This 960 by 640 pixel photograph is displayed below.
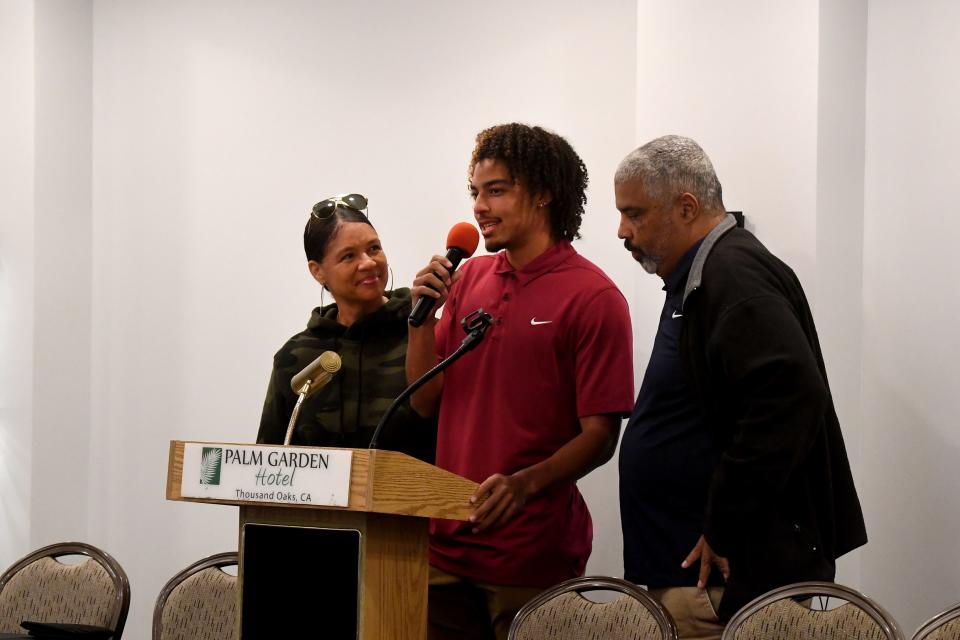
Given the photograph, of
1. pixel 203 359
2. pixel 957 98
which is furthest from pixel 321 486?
pixel 203 359

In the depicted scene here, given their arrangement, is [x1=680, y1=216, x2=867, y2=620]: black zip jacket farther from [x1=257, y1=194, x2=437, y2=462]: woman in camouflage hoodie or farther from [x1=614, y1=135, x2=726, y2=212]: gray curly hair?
[x1=257, y1=194, x2=437, y2=462]: woman in camouflage hoodie

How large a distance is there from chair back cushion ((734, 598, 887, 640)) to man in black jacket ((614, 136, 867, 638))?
78mm

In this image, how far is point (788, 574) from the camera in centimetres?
240

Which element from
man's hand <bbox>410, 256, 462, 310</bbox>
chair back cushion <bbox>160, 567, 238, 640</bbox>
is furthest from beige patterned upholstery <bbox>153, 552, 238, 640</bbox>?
man's hand <bbox>410, 256, 462, 310</bbox>

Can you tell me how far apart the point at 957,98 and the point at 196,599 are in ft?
8.20

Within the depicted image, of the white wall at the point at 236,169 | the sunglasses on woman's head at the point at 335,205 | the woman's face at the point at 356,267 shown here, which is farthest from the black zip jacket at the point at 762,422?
the white wall at the point at 236,169

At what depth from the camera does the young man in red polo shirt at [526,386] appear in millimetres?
2777

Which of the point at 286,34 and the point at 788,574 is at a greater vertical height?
the point at 286,34

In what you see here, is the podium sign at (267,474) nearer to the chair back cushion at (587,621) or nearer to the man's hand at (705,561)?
the chair back cushion at (587,621)

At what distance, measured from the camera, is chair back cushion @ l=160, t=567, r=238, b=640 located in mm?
3012

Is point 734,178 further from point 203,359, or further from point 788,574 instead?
point 203,359

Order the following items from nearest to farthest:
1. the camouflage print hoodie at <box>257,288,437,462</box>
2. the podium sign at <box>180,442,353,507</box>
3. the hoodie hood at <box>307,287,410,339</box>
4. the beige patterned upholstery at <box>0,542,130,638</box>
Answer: the podium sign at <box>180,442,353,507</box> < the beige patterned upholstery at <box>0,542,130,638</box> < the camouflage print hoodie at <box>257,288,437,462</box> < the hoodie hood at <box>307,287,410,339</box>

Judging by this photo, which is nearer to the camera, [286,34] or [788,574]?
[788,574]

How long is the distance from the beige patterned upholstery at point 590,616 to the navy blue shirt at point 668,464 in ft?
0.36
